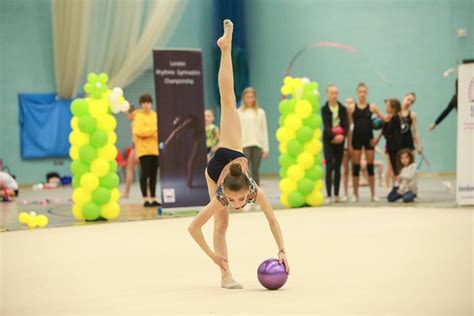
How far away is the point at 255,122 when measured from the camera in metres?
9.66

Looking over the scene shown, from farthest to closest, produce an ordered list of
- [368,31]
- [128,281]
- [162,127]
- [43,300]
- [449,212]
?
[368,31], [162,127], [449,212], [128,281], [43,300]

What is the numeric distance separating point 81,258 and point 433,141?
9695 millimetres

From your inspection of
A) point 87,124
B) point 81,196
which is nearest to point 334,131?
point 87,124

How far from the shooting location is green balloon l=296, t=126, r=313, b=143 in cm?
953

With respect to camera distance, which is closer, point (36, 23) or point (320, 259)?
point (320, 259)

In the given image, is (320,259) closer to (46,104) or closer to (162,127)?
(162,127)

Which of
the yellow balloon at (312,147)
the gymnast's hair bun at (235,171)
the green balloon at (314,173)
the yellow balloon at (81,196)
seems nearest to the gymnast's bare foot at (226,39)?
the gymnast's hair bun at (235,171)

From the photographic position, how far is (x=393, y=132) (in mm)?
10008

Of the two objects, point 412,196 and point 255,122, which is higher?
point 255,122

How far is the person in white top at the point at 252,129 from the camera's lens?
31.6ft

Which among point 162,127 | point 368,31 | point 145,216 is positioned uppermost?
point 368,31

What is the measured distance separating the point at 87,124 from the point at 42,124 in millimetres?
7006

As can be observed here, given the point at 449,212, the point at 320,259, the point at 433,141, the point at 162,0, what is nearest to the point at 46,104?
the point at 162,0

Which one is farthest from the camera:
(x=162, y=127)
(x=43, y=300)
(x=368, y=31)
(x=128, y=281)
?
(x=368, y=31)
